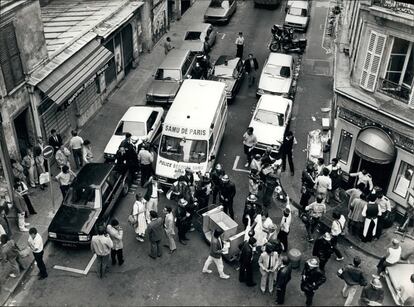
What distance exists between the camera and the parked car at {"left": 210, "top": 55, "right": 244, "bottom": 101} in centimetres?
2509

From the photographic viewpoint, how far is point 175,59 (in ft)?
85.4

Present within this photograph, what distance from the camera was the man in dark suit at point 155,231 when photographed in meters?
15.2

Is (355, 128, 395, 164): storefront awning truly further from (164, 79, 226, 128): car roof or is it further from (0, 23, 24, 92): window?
(0, 23, 24, 92): window

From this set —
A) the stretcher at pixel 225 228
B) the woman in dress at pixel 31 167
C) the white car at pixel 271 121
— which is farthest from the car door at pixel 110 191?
the white car at pixel 271 121

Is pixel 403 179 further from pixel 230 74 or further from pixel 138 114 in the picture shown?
pixel 230 74

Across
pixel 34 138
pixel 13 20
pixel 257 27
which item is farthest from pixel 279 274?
pixel 257 27

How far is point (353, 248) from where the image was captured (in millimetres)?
16797

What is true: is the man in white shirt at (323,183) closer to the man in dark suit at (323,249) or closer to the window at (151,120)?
the man in dark suit at (323,249)

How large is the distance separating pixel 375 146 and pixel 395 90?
2.01 metres

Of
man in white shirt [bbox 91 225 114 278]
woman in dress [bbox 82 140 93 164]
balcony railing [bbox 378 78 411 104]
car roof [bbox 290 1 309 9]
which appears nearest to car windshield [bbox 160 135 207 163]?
woman in dress [bbox 82 140 93 164]

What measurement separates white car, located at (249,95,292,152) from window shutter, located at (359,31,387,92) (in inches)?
170

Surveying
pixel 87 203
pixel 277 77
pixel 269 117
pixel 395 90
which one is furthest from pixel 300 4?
pixel 87 203

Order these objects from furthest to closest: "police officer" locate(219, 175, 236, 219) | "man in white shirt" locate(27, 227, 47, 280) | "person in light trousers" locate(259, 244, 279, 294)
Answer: "police officer" locate(219, 175, 236, 219) < "man in white shirt" locate(27, 227, 47, 280) < "person in light trousers" locate(259, 244, 279, 294)

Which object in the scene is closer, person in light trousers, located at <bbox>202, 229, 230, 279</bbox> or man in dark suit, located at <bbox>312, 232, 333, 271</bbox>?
person in light trousers, located at <bbox>202, 229, 230, 279</bbox>
